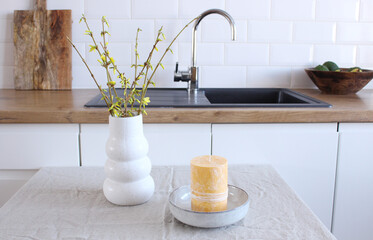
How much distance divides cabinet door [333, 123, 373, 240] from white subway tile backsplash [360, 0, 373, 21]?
0.79 metres

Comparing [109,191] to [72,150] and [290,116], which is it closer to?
[72,150]

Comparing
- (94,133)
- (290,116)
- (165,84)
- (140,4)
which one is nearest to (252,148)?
(290,116)

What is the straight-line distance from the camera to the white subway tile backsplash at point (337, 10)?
214cm

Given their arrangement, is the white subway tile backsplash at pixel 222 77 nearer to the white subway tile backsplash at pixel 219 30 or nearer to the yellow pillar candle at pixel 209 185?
the white subway tile backsplash at pixel 219 30

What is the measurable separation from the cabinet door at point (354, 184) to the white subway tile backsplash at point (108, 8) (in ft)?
3.74

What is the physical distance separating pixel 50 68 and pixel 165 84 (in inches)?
21.8

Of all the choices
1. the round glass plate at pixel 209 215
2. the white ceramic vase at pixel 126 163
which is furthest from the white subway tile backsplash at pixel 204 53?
the round glass plate at pixel 209 215

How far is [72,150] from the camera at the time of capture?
1556 millimetres

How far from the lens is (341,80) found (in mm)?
1925

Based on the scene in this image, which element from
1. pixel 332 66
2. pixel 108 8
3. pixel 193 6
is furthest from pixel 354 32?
pixel 108 8

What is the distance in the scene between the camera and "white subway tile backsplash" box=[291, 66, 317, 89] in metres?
2.20

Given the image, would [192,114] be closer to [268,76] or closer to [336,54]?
[268,76]

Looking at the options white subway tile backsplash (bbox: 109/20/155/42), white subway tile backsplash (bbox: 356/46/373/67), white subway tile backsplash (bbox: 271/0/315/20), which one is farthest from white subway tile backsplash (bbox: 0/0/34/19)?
white subway tile backsplash (bbox: 356/46/373/67)

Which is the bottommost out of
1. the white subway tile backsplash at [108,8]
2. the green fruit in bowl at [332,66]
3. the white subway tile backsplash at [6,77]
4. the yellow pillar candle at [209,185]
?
the yellow pillar candle at [209,185]
